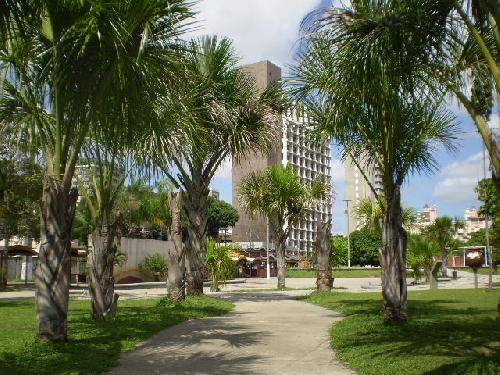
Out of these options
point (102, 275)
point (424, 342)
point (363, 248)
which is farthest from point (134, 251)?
point (363, 248)

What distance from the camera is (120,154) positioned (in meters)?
10.0

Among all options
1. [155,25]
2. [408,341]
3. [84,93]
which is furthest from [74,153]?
[408,341]

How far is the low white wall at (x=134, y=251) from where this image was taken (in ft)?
123

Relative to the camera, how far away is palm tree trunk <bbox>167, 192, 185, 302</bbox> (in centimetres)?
1614

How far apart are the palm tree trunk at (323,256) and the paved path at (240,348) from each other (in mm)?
7262

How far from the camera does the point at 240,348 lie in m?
8.69

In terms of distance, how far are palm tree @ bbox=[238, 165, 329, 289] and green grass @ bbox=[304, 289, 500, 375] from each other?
490 inches

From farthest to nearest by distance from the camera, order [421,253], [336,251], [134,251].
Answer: [134,251] < [336,251] < [421,253]

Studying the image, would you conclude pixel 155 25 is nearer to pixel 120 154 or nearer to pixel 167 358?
pixel 120 154

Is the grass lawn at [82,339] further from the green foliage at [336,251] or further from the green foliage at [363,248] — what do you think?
the green foliage at [363,248]

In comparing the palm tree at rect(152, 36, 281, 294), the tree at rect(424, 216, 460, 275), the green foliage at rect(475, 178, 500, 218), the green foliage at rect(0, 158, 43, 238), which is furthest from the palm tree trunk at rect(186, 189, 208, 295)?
the tree at rect(424, 216, 460, 275)

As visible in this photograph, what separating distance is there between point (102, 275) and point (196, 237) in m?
6.47

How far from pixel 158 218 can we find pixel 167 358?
4572 centimetres

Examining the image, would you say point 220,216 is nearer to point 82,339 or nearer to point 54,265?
point 82,339
